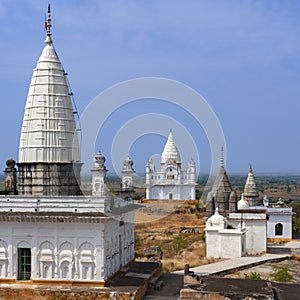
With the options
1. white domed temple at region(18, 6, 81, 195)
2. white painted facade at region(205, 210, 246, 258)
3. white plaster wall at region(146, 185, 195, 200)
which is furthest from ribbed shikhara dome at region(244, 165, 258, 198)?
white domed temple at region(18, 6, 81, 195)

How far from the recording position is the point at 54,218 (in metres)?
20.1

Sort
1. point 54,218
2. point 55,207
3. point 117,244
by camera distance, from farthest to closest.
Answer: point 117,244
point 55,207
point 54,218

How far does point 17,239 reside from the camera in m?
20.6

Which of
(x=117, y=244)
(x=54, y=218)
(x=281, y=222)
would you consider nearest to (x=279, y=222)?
(x=281, y=222)

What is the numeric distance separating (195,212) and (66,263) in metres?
33.1

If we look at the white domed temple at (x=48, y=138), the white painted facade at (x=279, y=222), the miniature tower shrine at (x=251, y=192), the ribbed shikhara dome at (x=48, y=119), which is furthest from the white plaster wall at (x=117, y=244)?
the miniature tower shrine at (x=251, y=192)

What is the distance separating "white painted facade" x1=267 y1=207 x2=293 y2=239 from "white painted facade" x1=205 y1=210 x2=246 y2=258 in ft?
25.9

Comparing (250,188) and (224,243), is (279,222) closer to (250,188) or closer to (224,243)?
(250,188)

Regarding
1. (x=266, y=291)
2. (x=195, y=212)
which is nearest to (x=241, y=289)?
(x=266, y=291)

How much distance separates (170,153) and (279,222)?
954 inches

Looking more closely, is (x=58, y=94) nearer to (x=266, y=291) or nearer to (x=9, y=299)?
(x=9, y=299)

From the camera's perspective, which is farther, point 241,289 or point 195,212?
point 195,212

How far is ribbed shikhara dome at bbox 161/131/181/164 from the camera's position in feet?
196

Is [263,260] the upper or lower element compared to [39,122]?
lower
